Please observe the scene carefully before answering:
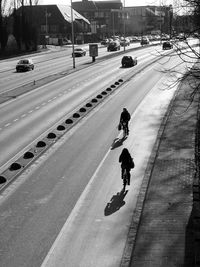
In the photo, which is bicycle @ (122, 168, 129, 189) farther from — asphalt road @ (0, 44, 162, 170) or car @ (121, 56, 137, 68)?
car @ (121, 56, 137, 68)

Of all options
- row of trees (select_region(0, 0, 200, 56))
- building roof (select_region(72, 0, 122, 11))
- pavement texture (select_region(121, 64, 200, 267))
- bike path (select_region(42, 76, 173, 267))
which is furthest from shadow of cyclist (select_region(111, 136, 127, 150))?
building roof (select_region(72, 0, 122, 11))

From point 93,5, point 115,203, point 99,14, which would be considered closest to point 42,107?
point 115,203

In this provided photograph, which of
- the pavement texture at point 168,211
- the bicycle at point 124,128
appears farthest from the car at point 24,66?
the pavement texture at point 168,211

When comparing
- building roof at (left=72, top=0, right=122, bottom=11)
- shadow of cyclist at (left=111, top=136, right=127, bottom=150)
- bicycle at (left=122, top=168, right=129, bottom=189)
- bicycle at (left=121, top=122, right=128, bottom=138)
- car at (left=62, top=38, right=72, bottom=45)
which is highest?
building roof at (left=72, top=0, right=122, bottom=11)

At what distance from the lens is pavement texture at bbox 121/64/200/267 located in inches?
429

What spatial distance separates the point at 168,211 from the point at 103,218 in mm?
1727

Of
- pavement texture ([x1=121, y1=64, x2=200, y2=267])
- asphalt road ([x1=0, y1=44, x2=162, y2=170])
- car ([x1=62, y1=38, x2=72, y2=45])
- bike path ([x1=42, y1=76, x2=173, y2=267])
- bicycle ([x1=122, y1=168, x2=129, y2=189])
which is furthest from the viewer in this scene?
car ([x1=62, y1=38, x2=72, y2=45])

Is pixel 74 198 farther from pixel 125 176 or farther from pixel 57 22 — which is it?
pixel 57 22

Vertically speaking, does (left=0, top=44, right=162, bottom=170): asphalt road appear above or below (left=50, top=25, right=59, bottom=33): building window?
above

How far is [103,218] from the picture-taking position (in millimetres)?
13648

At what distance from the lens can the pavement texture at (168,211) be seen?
35.7 ft

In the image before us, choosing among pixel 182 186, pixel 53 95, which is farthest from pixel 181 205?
pixel 53 95

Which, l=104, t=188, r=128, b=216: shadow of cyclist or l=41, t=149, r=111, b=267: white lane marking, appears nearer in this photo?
l=41, t=149, r=111, b=267: white lane marking

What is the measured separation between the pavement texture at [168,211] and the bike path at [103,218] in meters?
0.30
